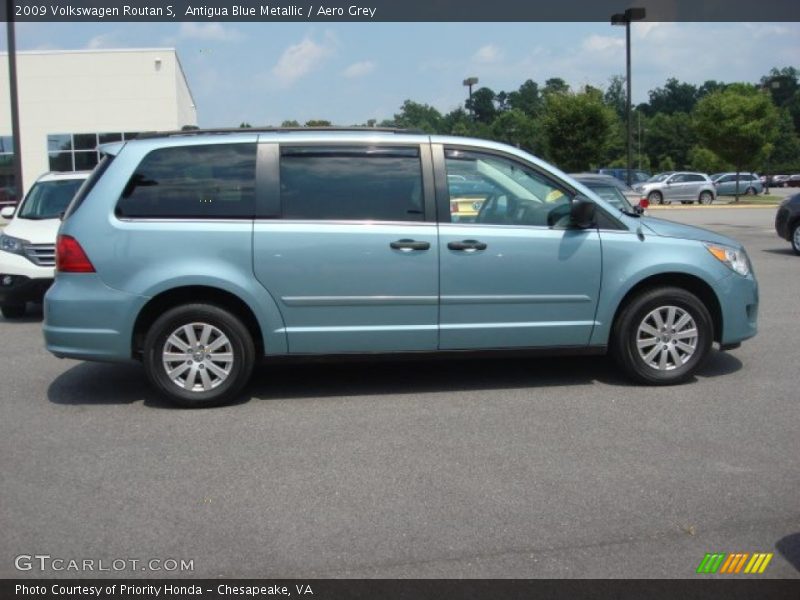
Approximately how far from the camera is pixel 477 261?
6.03 metres

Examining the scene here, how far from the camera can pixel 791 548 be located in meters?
3.78

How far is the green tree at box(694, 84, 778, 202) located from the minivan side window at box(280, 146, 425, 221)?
117 ft

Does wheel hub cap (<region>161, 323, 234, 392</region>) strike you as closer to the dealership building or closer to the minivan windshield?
the minivan windshield

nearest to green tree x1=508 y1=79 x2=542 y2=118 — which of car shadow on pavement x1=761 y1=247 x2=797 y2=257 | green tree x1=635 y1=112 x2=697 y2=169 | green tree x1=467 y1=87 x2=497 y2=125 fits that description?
green tree x1=467 y1=87 x2=497 y2=125

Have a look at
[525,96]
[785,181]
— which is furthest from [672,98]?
[785,181]

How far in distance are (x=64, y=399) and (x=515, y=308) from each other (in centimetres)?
342

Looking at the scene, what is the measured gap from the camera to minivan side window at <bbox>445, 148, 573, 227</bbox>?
244 inches

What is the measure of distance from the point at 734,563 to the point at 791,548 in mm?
314

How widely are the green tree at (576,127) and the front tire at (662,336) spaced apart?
30974mm

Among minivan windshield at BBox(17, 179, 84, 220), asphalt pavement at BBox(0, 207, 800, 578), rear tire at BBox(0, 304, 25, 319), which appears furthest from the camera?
minivan windshield at BBox(17, 179, 84, 220)

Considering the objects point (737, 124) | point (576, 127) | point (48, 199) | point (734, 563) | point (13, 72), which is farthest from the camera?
point (737, 124)

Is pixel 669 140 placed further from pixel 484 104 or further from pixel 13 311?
pixel 13 311

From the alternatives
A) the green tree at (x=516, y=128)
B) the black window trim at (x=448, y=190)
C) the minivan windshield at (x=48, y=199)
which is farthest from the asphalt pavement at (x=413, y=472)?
the green tree at (x=516, y=128)
